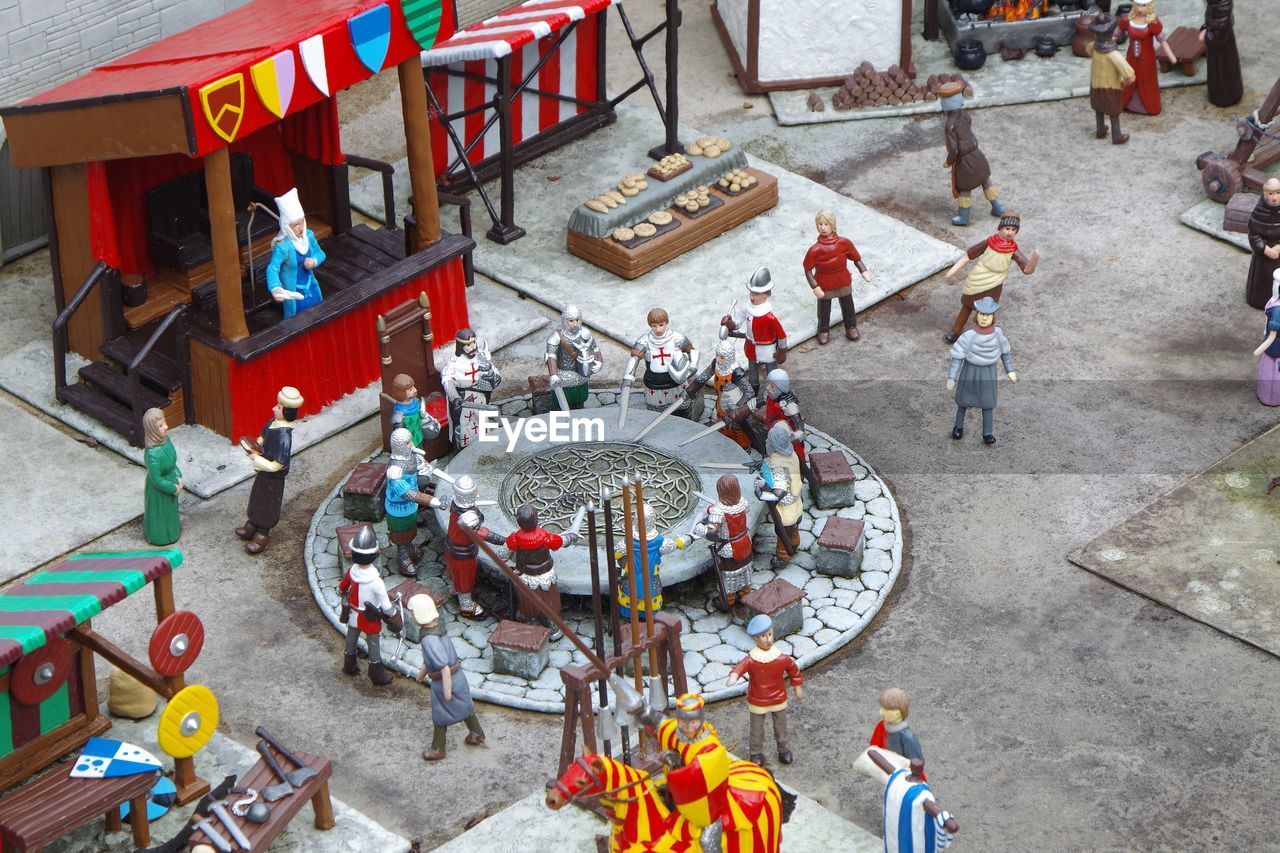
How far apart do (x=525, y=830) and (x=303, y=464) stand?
17.1 feet

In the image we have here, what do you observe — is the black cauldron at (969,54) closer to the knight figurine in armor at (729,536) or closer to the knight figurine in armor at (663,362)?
the knight figurine in armor at (663,362)

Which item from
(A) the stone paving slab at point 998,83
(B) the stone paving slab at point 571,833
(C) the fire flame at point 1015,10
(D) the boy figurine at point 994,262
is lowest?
(B) the stone paving slab at point 571,833

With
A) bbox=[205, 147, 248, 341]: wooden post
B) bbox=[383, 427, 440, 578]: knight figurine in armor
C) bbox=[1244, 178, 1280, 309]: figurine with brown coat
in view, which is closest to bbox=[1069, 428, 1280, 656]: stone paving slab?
bbox=[1244, 178, 1280, 309]: figurine with brown coat

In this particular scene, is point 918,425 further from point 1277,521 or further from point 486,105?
point 486,105

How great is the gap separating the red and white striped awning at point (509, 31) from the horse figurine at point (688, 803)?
380 inches

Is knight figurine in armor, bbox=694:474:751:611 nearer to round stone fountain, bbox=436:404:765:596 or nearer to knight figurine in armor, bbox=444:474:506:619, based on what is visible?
round stone fountain, bbox=436:404:765:596

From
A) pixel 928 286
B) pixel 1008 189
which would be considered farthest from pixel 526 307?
pixel 1008 189

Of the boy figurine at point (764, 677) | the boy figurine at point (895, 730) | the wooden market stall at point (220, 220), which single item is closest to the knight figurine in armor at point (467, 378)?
the wooden market stall at point (220, 220)

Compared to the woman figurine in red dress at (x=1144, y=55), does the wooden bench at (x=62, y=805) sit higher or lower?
lower

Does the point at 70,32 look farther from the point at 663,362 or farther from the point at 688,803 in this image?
the point at 688,803

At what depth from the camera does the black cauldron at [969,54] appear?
23312mm

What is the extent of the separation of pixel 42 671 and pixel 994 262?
9.20m

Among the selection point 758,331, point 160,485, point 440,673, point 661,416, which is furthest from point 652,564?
point 160,485

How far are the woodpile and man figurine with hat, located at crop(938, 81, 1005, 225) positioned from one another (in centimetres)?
246
